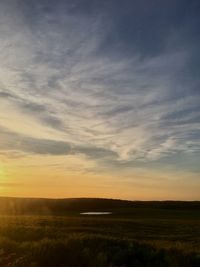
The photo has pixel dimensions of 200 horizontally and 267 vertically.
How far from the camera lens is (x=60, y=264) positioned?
43.3ft

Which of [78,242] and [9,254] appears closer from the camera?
[9,254]

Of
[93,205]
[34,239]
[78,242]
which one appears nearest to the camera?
[78,242]

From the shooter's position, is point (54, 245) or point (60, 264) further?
point (54, 245)

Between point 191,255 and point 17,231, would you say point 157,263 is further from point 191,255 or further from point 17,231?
point 17,231

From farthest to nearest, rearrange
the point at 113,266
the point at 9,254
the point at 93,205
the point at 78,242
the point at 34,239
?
1. the point at 93,205
2. the point at 34,239
3. the point at 78,242
4. the point at 9,254
5. the point at 113,266

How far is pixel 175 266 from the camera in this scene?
13203 mm

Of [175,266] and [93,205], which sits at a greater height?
[93,205]

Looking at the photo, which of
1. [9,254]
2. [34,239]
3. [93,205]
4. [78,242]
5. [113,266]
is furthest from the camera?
[93,205]

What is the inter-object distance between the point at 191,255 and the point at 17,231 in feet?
27.1

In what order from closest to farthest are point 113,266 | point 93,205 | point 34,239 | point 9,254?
point 113,266
point 9,254
point 34,239
point 93,205

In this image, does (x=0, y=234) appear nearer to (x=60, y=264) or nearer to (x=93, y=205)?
(x=60, y=264)

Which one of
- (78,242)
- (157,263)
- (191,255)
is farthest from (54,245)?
(191,255)

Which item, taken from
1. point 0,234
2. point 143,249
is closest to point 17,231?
point 0,234

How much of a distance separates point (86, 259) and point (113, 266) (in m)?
1.07
